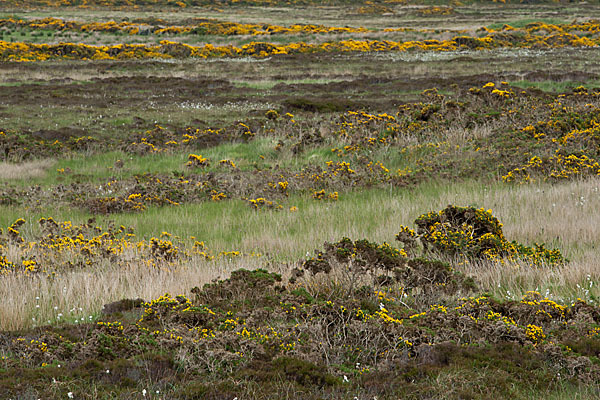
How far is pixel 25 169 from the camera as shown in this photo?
13719 mm

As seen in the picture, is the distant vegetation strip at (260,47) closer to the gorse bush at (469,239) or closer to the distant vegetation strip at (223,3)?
the gorse bush at (469,239)

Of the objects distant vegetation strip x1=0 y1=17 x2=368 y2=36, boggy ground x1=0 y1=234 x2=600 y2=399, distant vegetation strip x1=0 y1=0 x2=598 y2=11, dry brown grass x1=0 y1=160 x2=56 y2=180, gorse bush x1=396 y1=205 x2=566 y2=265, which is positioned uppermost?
distant vegetation strip x1=0 y1=0 x2=598 y2=11

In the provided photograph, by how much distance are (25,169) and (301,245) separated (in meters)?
9.13

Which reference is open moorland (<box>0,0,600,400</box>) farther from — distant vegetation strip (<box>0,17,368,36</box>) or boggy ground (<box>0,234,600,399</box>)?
distant vegetation strip (<box>0,17,368,36</box>)

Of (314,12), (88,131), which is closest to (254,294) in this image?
(88,131)

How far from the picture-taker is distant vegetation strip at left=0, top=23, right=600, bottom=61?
45.7m

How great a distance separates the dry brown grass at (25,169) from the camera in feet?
43.2

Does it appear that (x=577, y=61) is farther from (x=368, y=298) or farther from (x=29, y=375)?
(x=29, y=375)

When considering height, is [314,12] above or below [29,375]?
above

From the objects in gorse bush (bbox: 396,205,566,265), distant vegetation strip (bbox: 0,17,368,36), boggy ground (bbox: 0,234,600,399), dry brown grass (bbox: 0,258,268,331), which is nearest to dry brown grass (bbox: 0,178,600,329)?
dry brown grass (bbox: 0,258,268,331)

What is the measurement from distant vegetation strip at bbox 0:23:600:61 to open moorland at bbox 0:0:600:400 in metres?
20.7

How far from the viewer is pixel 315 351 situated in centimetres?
388

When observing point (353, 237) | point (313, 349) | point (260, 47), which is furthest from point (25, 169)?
point (260, 47)

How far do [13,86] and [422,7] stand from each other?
273 ft
